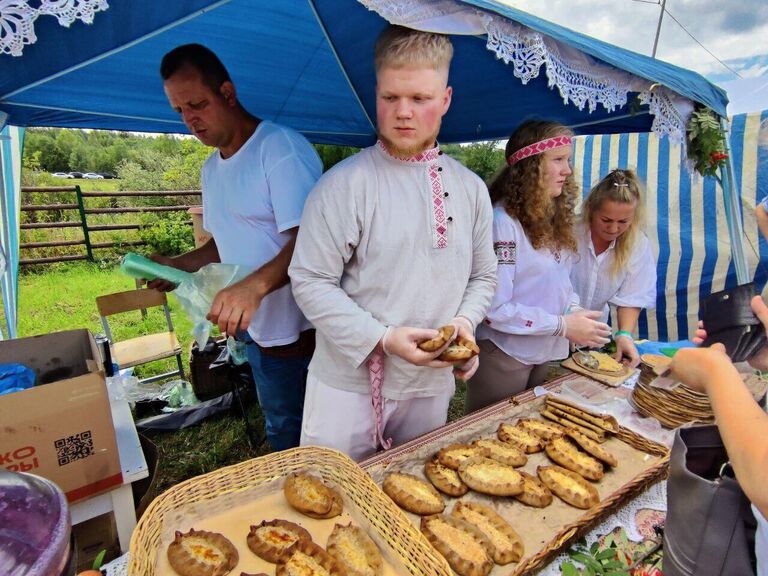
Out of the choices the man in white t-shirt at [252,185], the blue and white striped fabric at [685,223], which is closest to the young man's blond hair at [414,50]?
the man in white t-shirt at [252,185]

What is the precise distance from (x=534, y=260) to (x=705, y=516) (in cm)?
133

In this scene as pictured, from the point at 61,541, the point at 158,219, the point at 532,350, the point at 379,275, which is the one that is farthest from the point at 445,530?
the point at 158,219

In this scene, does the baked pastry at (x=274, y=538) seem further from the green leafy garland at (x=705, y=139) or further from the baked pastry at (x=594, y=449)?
the green leafy garland at (x=705, y=139)

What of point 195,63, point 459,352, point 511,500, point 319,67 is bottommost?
point 511,500

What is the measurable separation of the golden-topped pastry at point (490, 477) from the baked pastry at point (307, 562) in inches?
20.0

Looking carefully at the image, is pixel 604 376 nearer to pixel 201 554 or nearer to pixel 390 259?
pixel 390 259

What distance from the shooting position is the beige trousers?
2.19 m

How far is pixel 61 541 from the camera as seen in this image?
1.23ft

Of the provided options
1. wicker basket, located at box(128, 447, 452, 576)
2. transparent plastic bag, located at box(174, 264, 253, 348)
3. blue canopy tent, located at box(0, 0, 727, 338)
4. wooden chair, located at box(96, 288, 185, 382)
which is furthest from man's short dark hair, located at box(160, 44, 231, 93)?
wooden chair, located at box(96, 288, 185, 382)

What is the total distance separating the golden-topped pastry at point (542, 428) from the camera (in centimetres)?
163

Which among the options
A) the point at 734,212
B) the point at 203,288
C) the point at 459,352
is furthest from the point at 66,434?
the point at 734,212

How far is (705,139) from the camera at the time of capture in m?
2.20

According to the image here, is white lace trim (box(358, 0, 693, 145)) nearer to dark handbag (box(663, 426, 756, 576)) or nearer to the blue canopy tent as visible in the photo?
the blue canopy tent

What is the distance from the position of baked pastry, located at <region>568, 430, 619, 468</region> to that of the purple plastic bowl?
1575mm
